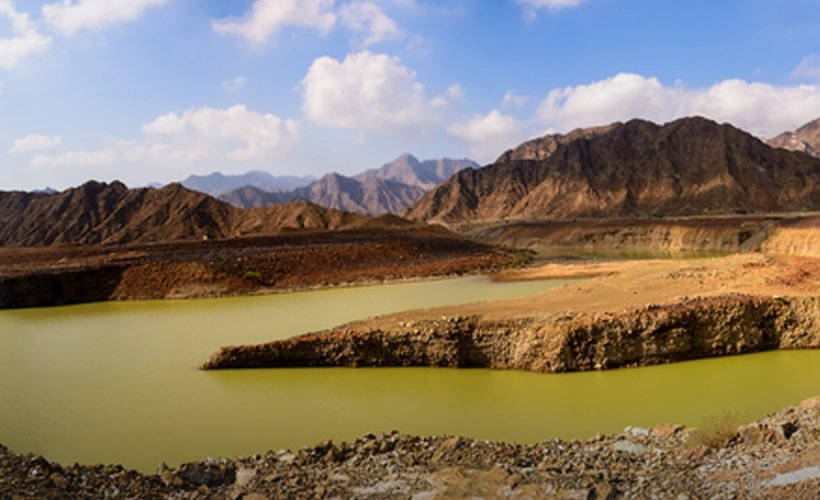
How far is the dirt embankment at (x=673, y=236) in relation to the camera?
41.7 meters

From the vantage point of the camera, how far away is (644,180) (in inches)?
4331

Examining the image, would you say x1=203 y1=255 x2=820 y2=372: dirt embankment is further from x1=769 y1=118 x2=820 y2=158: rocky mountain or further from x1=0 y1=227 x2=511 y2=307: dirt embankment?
x1=769 y1=118 x2=820 y2=158: rocky mountain

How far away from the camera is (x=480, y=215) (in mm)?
131000

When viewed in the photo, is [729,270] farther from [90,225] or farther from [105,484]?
[90,225]

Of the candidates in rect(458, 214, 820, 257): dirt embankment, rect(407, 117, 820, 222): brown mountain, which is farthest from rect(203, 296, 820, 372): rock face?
rect(407, 117, 820, 222): brown mountain

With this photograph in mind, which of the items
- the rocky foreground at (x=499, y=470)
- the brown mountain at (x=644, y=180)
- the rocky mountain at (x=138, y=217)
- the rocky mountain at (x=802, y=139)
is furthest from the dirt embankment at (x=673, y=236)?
the rocky mountain at (x=802, y=139)

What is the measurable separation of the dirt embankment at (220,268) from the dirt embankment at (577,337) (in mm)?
19495

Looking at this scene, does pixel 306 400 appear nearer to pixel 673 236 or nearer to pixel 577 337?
pixel 577 337

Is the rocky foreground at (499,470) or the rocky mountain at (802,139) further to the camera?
the rocky mountain at (802,139)

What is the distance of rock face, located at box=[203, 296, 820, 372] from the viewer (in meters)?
13.7

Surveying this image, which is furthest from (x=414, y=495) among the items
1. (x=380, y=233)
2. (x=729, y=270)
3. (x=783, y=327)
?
(x=380, y=233)

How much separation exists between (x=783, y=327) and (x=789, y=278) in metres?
3.65

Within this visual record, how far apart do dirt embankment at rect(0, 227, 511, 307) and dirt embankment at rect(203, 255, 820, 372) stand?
19.5 meters

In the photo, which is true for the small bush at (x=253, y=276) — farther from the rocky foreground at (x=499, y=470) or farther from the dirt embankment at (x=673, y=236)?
the dirt embankment at (x=673, y=236)
